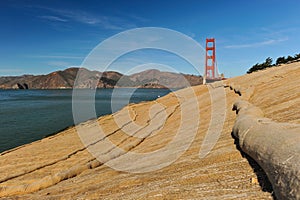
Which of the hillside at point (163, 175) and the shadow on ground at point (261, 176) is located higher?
the shadow on ground at point (261, 176)

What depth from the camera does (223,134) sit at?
7.85 metres

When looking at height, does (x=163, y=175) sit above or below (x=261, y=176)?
below

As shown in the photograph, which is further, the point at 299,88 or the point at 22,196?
the point at 299,88

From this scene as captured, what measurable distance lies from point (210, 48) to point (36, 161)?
192 feet

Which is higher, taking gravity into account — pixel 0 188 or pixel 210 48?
pixel 210 48

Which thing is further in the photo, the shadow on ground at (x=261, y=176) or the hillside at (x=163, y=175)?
the hillside at (x=163, y=175)

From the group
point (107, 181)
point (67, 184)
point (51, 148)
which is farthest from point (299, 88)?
point (51, 148)

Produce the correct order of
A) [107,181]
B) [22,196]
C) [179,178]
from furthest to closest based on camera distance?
[22,196] → [107,181] → [179,178]

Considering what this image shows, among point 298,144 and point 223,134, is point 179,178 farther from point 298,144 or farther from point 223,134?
point 223,134

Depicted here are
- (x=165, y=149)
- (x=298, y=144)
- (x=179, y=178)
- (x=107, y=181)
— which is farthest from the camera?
(x=165, y=149)

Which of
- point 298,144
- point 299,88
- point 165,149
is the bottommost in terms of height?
point 165,149

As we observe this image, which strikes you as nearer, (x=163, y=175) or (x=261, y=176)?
(x=261, y=176)

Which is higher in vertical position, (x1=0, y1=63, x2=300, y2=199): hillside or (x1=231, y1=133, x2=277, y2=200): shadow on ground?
(x1=231, y1=133, x2=277, y2=200): shadow on ground

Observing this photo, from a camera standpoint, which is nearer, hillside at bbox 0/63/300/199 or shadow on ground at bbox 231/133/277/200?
shadow on ground at bbox 231/133/277/200
